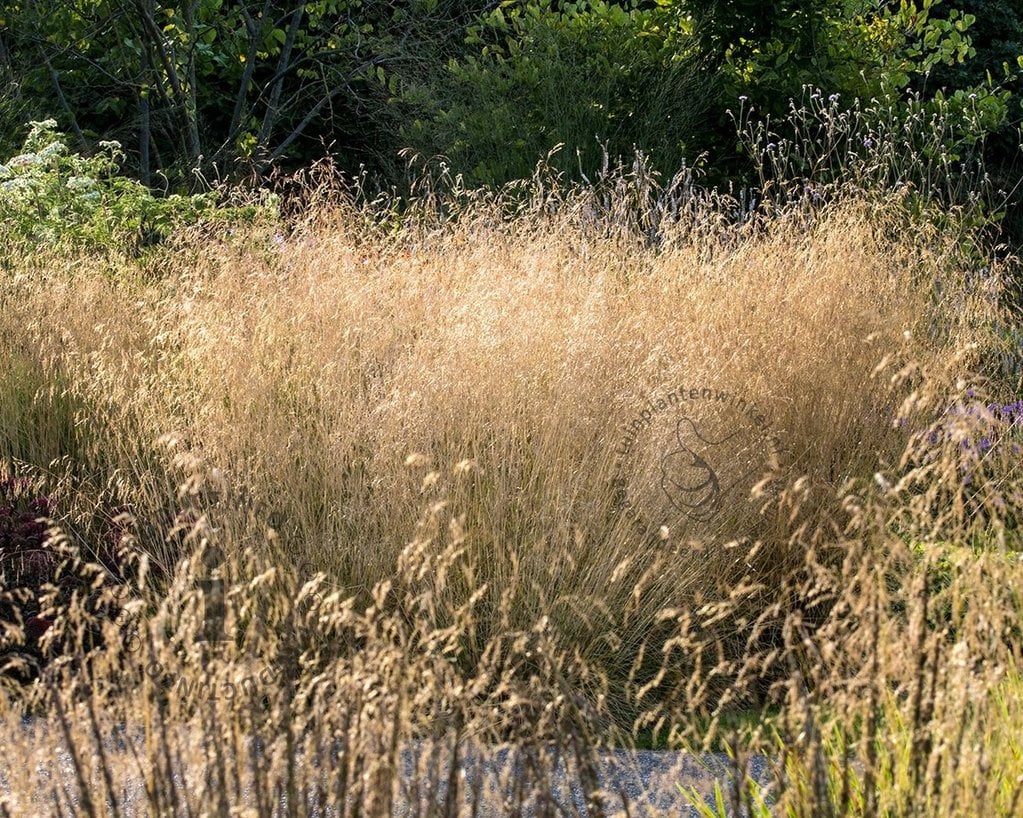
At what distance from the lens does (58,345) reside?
207 inches

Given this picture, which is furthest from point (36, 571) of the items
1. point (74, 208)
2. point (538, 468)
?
point (74, 208)

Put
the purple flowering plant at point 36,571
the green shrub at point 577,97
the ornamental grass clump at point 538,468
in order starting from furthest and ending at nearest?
the green shrub at point 577,97 < the purple flowering plant at point 36,571 < the ornamental grass clump at point 538,468

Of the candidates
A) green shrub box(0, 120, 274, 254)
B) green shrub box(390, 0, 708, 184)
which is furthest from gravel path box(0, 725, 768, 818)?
green shrub box(390, 0, 708, 184)

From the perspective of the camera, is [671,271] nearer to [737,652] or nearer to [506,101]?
[737,652]

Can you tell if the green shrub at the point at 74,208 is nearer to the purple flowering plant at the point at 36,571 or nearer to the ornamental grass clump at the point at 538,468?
the ornamental grass clump at the point at 538,468

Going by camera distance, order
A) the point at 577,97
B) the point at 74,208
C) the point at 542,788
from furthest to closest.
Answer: the point at 577,97
the point at 74,208
the point at 542,788

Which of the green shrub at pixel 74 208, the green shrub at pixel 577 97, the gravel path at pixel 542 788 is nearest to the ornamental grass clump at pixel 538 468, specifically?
the gravel path at pixel 542 788

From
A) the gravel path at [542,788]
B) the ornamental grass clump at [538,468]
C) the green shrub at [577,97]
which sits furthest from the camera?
the green shrub at [577,97]

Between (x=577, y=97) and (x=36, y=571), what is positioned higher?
(x=577, y=97)

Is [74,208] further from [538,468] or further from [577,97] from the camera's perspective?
[538,468]

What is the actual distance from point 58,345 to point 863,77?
6.52 m

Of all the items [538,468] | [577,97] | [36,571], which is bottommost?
[36,571]

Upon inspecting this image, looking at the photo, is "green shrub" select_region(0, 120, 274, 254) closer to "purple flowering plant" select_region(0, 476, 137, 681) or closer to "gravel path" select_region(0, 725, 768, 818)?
"purple flowering plant" select_region(0, 476, 137, 681)

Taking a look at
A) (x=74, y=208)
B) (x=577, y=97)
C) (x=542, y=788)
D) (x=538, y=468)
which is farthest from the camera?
(x=577, y=97)
